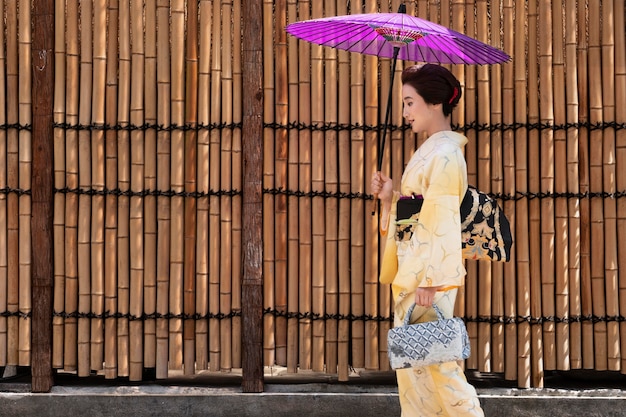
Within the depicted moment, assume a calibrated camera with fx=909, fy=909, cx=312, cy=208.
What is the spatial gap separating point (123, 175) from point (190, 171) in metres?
0.41

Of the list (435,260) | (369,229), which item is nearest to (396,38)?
(435,260)

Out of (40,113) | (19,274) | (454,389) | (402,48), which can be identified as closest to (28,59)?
(40,113)

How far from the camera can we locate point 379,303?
570cm

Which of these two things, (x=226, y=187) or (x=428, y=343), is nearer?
(x=428, y=343)

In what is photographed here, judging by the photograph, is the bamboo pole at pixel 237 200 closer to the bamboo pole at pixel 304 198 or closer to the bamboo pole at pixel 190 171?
the bamboo pole at pixel 190 171

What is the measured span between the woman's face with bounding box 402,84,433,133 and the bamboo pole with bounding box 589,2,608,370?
1.54m

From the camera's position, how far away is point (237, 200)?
5.67m

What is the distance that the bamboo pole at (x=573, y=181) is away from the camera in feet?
18.2

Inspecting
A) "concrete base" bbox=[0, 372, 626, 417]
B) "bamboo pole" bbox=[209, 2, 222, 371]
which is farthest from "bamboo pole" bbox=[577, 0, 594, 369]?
"bamboo pole" bbox=[209, 2, 222, 371]

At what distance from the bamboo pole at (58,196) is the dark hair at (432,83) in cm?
232

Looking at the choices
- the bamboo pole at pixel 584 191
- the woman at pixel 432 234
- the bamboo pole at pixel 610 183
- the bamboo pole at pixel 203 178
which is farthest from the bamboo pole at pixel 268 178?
the bamboo pole at pixel 610 183

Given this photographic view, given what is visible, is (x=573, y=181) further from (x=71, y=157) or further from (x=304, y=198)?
(x=71, y=157)

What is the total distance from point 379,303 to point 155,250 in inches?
56.8

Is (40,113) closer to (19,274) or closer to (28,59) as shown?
(28,59)
